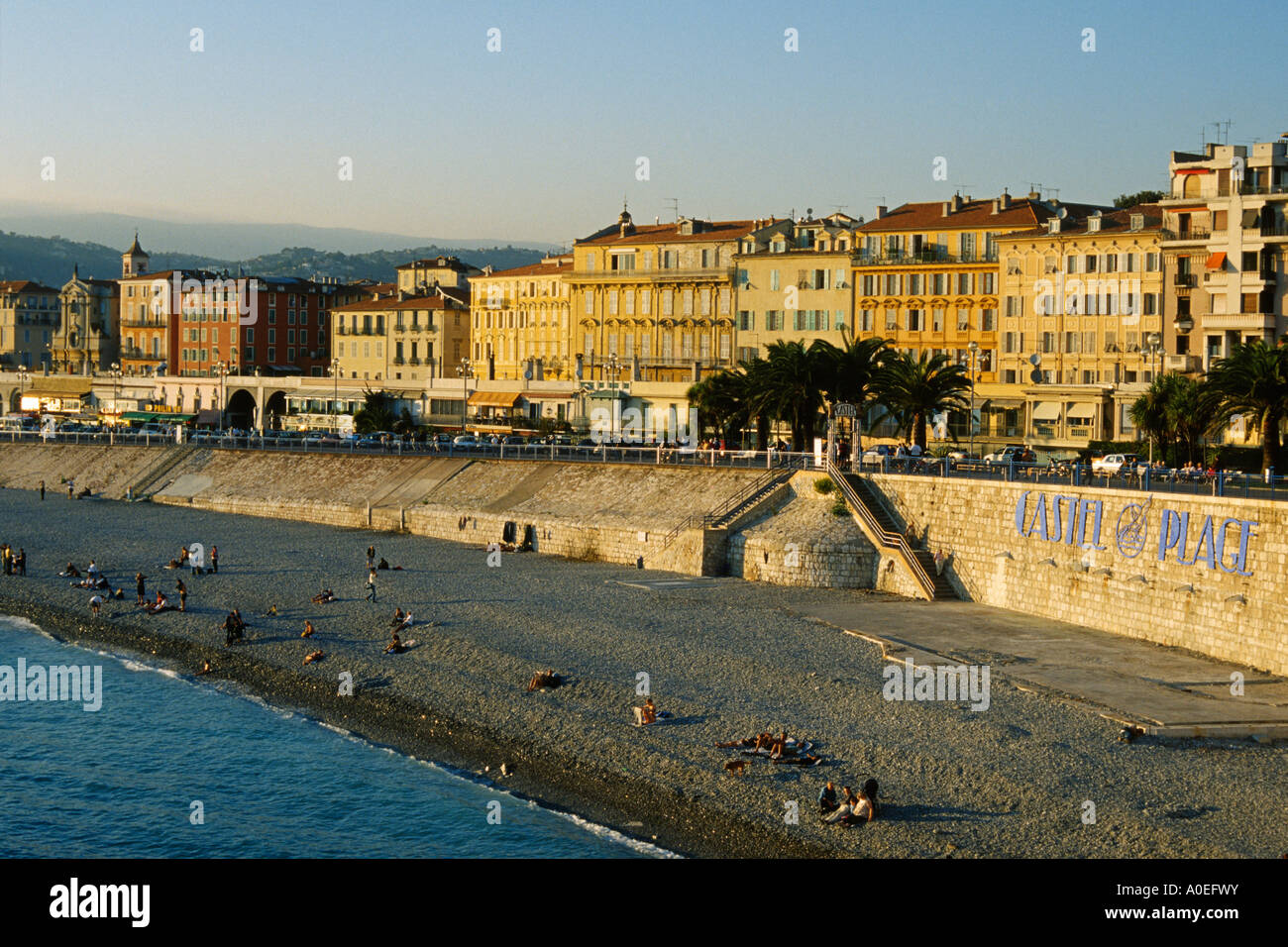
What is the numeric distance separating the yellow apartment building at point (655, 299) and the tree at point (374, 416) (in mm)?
13217

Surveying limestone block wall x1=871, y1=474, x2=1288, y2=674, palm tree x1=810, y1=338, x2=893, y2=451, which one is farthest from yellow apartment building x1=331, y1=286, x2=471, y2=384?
limestone block wall x1=871, y1=474, x2=1288, y2=674

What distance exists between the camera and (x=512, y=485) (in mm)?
61562

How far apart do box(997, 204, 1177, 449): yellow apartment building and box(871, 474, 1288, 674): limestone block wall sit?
86.2 ft

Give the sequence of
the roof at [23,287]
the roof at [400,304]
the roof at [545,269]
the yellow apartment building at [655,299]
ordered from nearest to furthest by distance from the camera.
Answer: the yellow apartment building at [655,299]
the roof at [545,269]
the roof at [400,304]
the roof at [23,287]

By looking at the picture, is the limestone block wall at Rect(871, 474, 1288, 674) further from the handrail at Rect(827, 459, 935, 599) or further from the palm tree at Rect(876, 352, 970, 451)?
the palm tree at Rect(876, 352, 970, 451)

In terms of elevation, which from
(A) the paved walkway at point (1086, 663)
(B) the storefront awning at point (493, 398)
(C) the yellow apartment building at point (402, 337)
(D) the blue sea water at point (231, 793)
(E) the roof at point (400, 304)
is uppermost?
(E) the roof at point (400, 304)

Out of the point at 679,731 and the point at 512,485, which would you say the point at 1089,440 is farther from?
the point at 679,731

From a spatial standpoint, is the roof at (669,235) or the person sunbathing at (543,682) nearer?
the person sunbathing at (543,682)

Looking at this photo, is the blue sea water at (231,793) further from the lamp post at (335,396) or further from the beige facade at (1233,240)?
the lamp post at (335,396)

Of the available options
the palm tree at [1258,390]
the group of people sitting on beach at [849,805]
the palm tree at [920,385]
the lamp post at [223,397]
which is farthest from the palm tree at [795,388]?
the lamp post at [223,397]

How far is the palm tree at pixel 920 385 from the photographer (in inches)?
2320
